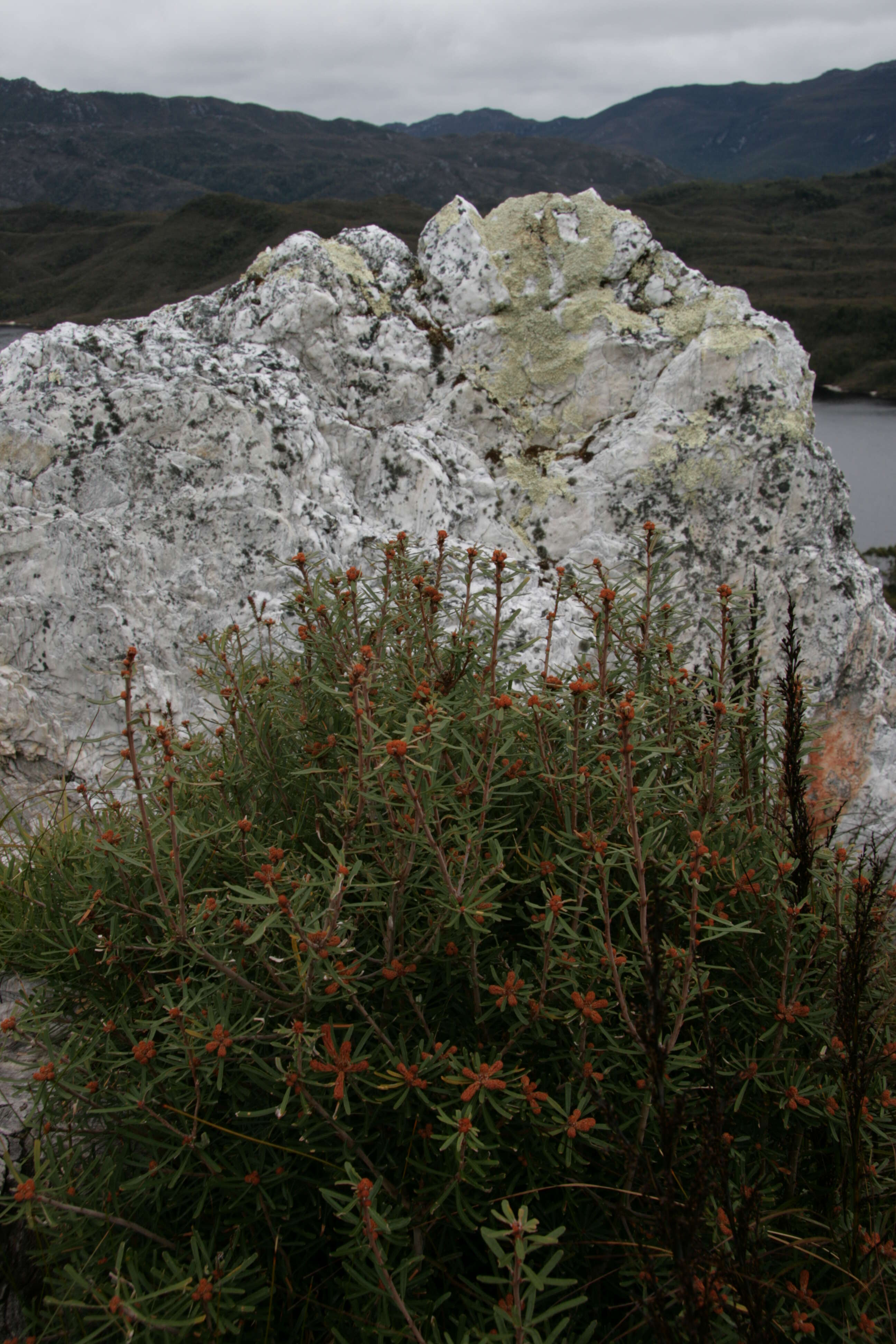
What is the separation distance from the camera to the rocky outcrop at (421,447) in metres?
4.47

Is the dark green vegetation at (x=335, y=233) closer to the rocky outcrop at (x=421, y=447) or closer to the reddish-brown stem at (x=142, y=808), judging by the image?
the rocky outcrop at (x=421, y=447)

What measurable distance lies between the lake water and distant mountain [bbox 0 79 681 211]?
262 feet

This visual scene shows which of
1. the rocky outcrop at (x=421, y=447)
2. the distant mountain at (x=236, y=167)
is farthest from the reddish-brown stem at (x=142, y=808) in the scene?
the distant mountain at (x=236, y=167)

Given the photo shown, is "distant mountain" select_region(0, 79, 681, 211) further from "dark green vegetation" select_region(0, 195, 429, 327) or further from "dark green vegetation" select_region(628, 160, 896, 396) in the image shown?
"dark green vegetation" select_region(0, 195, 429, 327)

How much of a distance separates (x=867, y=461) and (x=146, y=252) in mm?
61562

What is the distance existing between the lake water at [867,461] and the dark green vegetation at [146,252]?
1834 cm

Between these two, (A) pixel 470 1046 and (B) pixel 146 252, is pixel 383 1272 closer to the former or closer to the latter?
(A) pixel 470 1046

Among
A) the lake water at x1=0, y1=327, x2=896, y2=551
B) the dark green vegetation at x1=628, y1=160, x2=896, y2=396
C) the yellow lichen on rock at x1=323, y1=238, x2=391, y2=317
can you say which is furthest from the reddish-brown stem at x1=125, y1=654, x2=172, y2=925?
the dark green vegetation at x1=628, y1=160, x2=896, y2=396

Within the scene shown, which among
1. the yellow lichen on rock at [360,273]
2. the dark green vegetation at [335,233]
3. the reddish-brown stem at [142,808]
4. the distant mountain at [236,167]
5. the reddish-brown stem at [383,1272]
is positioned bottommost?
the reddish-brown stem at [383,1272]

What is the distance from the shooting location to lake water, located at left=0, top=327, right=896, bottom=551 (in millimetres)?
24953

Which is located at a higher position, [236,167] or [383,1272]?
[236,167]

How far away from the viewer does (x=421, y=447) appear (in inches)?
207

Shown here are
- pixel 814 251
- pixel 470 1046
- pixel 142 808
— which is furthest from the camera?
pixel 814 251

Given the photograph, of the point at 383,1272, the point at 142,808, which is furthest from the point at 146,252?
the point at 383,1272
